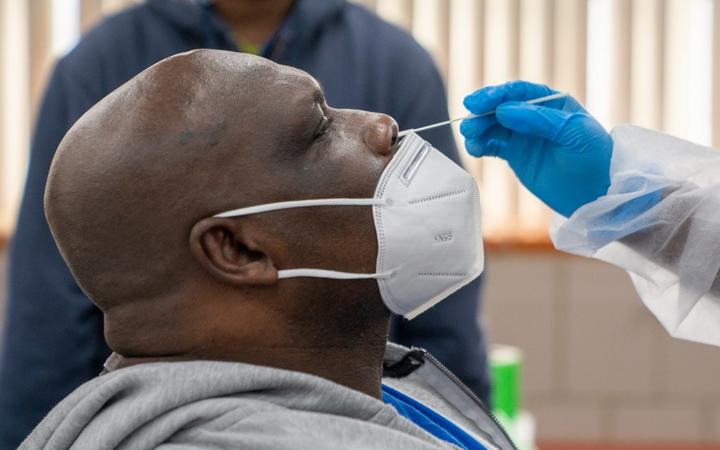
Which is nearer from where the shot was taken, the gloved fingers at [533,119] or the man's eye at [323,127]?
the man's eye at [323,127]

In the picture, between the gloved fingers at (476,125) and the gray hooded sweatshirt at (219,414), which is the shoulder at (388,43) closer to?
the gloved fingers at (476,125)

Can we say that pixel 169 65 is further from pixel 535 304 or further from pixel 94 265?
pixel 535 304

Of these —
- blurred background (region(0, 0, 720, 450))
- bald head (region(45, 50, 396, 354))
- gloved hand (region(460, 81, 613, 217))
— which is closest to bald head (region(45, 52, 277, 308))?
bald head (region(45, 50, 396, 354))

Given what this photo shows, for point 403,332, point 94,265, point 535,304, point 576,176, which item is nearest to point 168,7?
point 403,332

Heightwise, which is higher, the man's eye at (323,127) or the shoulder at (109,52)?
the man's eye at (323,127)

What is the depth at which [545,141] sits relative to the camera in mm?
1459

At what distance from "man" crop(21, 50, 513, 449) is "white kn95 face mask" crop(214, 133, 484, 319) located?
0.01 metres

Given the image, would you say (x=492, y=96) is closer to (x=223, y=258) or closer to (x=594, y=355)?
(x=223, y=258)

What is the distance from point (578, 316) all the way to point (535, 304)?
15 centimetres

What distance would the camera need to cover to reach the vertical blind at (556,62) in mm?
4289

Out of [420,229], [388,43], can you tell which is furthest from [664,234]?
[388,43]

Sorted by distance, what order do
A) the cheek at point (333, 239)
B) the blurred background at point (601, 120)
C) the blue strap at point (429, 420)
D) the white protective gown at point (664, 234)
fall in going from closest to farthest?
1. the cheek at point (333, 239)
2. the blue strap at point (429, 420)
3. the white protective gown at point (664, 234)
4. the blurred background at point (601, 120)

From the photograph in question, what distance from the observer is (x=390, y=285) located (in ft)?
3.82

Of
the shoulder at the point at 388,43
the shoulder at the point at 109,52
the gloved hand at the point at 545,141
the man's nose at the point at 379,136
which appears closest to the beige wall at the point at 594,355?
the shoulder at the point at 388,43
